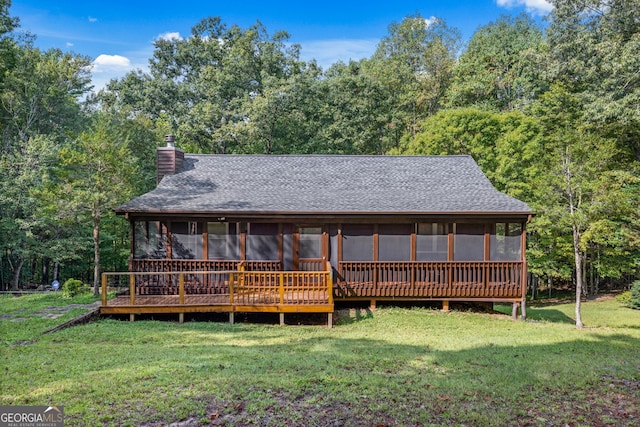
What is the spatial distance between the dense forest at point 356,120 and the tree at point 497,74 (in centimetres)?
14

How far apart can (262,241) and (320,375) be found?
260 inches

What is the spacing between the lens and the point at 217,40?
28.1 meters

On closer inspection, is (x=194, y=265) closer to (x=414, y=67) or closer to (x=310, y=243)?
(x=310, y=243)

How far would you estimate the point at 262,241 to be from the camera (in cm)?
1180

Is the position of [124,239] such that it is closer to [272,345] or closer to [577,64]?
[272,345]

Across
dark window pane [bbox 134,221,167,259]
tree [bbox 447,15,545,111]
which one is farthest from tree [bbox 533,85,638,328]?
tree [bbox 447,15,545,111]

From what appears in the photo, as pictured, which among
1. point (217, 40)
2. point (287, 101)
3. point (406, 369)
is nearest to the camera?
point (406, 369)

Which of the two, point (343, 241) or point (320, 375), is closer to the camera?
point (320, 375)

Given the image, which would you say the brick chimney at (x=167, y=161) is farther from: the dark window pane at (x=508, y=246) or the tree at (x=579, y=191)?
the tree at (x=579, y=191)

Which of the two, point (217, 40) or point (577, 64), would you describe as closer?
point (577, 64)

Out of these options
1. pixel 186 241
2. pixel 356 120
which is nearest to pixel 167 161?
pixel 186 241

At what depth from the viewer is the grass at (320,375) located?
4.42 meters

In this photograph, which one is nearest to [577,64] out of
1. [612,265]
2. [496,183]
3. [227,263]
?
[496,183]

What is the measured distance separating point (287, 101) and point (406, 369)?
20869mm
